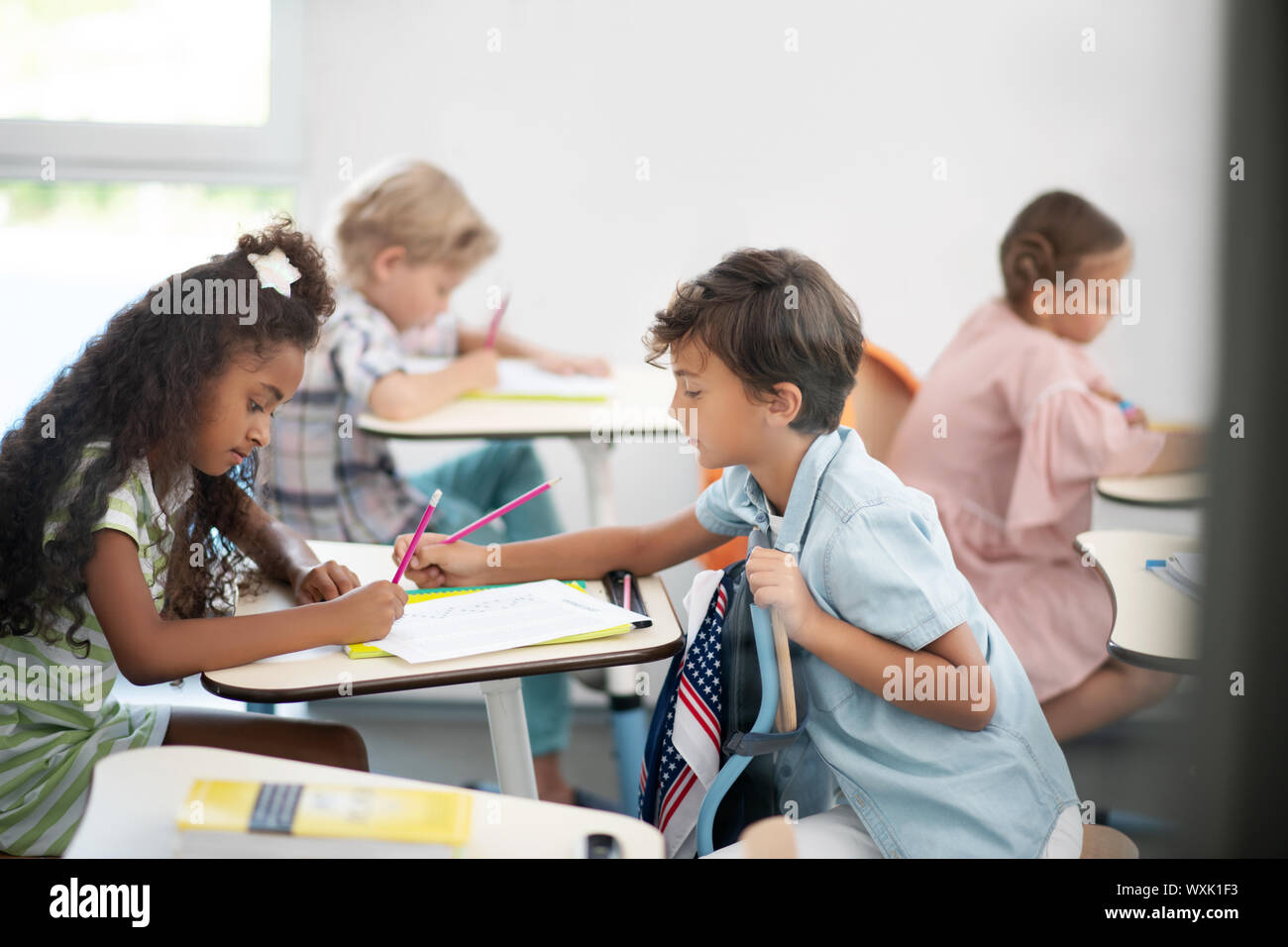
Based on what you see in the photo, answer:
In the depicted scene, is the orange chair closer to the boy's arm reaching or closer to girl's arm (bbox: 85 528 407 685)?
the boy's arm reaching

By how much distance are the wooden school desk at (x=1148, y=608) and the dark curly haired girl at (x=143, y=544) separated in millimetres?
900

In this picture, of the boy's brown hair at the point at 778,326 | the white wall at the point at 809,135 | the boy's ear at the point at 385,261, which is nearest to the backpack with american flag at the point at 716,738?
the boy's brown hair at the point at 778,326

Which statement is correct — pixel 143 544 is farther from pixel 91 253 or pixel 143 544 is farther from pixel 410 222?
pixel 410 222

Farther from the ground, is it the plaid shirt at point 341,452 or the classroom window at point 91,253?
the classroom window at point 91,253

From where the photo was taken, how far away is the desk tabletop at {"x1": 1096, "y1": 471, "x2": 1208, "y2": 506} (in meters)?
1.41

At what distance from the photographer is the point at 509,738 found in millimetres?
1304

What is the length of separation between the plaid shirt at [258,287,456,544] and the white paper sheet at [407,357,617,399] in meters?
0.10

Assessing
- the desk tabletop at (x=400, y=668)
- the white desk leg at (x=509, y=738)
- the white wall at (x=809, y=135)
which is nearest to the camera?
the desk tabletop at (x=400, y=668)

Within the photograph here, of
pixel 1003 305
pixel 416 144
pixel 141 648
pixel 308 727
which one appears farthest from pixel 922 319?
pixel 141 648

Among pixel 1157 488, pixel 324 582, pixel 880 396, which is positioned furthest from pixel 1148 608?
pixel 324 582

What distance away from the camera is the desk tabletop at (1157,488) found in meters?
1.41
